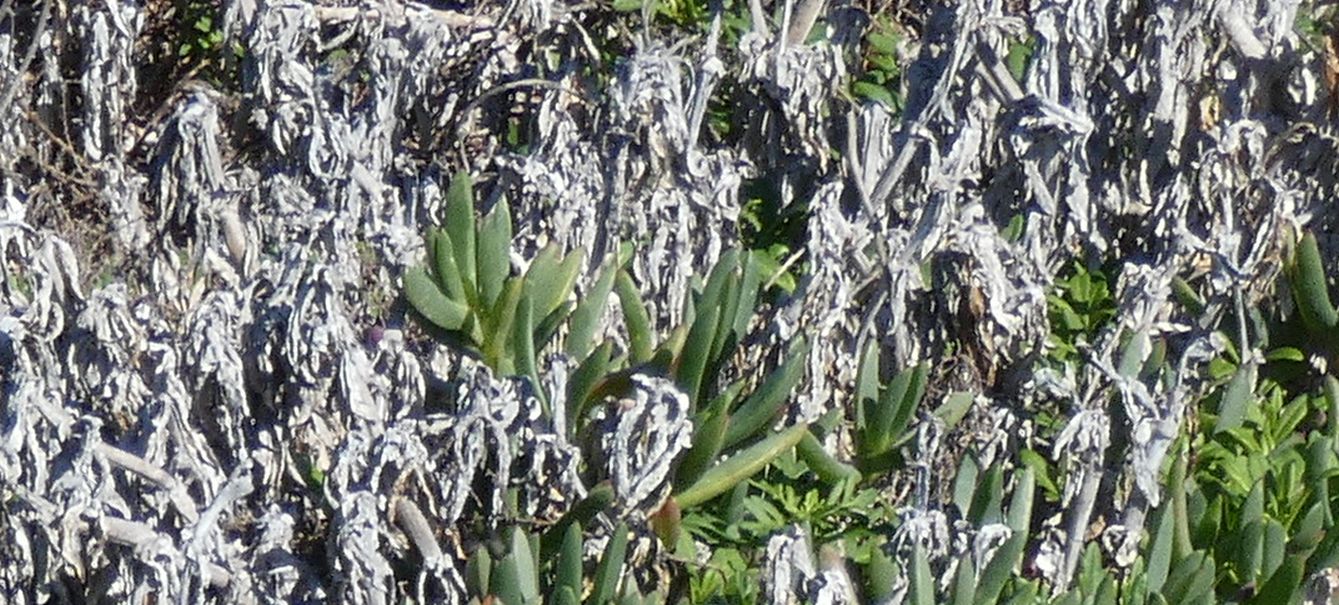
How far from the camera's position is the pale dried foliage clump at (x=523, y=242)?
2.55 metres

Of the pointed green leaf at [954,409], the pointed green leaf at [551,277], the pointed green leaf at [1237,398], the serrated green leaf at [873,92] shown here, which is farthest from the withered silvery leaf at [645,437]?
the serrated green leaf at [873,92]

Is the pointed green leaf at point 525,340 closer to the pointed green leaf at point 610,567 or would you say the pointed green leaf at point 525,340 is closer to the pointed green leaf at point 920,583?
the pointed green leaf at point 610,567

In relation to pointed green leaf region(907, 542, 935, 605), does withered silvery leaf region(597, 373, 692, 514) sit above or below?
above

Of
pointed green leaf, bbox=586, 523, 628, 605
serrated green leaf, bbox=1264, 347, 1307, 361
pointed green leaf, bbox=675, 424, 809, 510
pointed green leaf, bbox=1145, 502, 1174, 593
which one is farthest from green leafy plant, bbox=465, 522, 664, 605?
serrated green leaf, bbox=1264, 347, 1307, 361

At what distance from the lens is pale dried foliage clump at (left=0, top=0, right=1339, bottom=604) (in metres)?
2.55

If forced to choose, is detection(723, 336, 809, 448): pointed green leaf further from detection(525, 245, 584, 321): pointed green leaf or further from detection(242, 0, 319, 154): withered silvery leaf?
detection(242, 0, 319, 154): withered silvery leaf

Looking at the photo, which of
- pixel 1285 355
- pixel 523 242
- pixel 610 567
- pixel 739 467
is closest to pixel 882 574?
pixel 739 467

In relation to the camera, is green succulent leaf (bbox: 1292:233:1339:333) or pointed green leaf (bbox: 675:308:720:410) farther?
green succulent leaf (bbox: 1292:233:1339:333)

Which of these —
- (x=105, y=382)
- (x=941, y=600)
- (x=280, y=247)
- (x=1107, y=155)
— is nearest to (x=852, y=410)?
(x=941, y=600)

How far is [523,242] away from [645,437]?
0.52 meters

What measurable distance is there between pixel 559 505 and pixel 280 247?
1.84 ft

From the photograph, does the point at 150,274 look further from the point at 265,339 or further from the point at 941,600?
the point at 941,600

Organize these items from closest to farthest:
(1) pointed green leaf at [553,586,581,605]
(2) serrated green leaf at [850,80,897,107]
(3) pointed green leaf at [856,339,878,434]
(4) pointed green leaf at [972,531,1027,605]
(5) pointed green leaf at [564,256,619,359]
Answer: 1. (1) pointed green leaf at [553,586,581,605]
2. (4) pointed green leaf at [972,531,1027,605]
3. (5) pointed green leaf at [564,256,619,359]
4. (3) pointed green leaf at [856,339,878,434]
5. (2) serrated green leaf at [850,80,897,107]

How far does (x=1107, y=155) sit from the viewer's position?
323 cm
